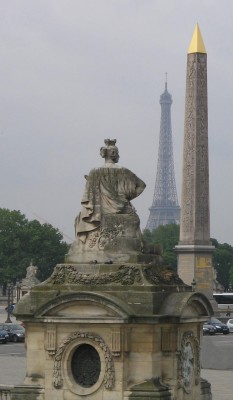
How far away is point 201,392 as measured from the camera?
23.9 meters

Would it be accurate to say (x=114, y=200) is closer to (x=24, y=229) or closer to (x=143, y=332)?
(x=143, y=332)

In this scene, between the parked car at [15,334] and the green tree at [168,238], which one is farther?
the green tree at [168,238]

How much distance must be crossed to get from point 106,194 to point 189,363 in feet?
11.6

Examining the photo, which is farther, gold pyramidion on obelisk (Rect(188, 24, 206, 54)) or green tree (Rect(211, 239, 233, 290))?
green tree (Rect(211, 239, 233, 290))

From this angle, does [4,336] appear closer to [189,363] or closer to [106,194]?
[189,363]

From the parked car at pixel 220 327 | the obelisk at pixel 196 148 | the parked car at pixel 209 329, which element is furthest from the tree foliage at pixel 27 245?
the parked car at pixel 209 329

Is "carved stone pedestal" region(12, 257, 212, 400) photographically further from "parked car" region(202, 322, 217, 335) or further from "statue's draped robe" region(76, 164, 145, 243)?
"parked car" region(202, 322, 217, 335)

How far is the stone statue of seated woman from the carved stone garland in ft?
4.77

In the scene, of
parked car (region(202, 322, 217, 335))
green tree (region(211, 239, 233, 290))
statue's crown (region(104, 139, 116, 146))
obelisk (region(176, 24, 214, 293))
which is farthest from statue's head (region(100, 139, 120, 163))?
green tree (region(211, 239, 233, 290))

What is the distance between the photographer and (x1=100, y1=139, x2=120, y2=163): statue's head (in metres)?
23.8

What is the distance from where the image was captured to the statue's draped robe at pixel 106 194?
2309cm

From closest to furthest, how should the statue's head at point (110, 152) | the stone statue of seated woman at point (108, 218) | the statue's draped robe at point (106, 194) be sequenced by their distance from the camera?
the stone statue of seated woman at point (108, 218) → the statue's draped robe at point (106, 194) → the statue's head at point (110, 152)

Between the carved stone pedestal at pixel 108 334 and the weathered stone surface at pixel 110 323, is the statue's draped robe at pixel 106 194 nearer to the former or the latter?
the weathered stone surface at pixel 110 323

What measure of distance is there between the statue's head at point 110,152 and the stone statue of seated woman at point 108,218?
0.05 metres
